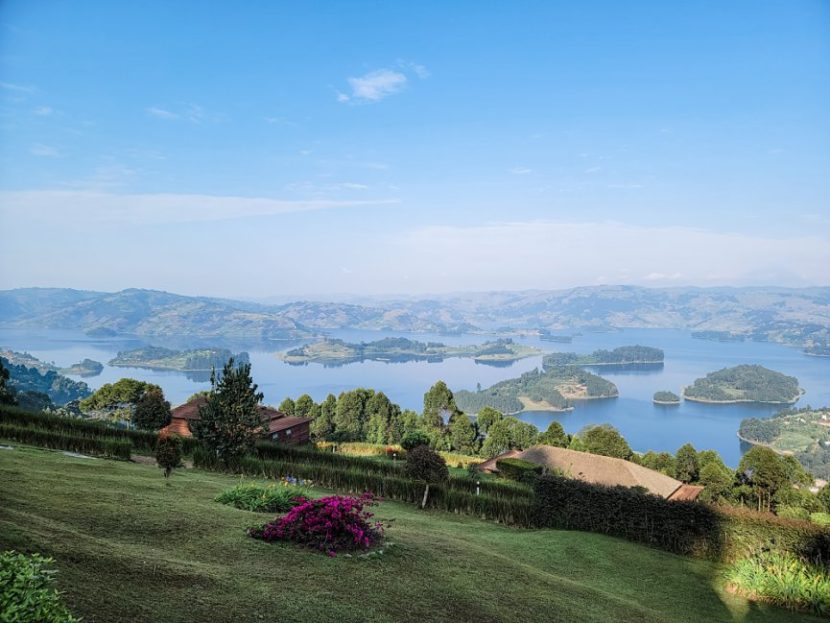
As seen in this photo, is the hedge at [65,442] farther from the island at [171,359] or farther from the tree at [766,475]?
the island at [171,359]

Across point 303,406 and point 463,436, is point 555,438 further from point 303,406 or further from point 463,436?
point 303,406

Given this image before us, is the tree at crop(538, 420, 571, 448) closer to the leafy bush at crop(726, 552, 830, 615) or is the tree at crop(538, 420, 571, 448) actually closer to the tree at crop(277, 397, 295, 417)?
the tree at crop(277, 397, 295, 417)

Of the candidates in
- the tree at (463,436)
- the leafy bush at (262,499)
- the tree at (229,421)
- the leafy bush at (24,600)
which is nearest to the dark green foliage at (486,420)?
the tree at (463,436)

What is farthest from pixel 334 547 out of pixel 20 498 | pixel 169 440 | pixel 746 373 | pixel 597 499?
pixel 746 373

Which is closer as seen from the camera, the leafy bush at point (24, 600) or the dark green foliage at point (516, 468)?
the leafy bush at point (24, 600)

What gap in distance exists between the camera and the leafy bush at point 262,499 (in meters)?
8.30

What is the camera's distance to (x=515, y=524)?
12.8m

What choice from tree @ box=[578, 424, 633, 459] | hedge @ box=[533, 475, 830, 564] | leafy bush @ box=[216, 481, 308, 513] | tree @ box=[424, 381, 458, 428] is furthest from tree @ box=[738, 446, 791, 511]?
leafy bush @ box=[216, 481, 308, 513]

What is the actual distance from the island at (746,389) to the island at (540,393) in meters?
20.8

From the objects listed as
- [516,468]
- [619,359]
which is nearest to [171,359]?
[516,468]

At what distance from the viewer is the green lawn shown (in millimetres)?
4121

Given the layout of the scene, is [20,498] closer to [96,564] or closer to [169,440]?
[96,564]

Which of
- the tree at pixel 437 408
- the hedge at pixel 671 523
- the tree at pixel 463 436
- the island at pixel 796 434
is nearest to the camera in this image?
the hedge at pixel 671 523

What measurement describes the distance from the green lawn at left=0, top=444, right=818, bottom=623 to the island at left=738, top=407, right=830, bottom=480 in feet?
267
